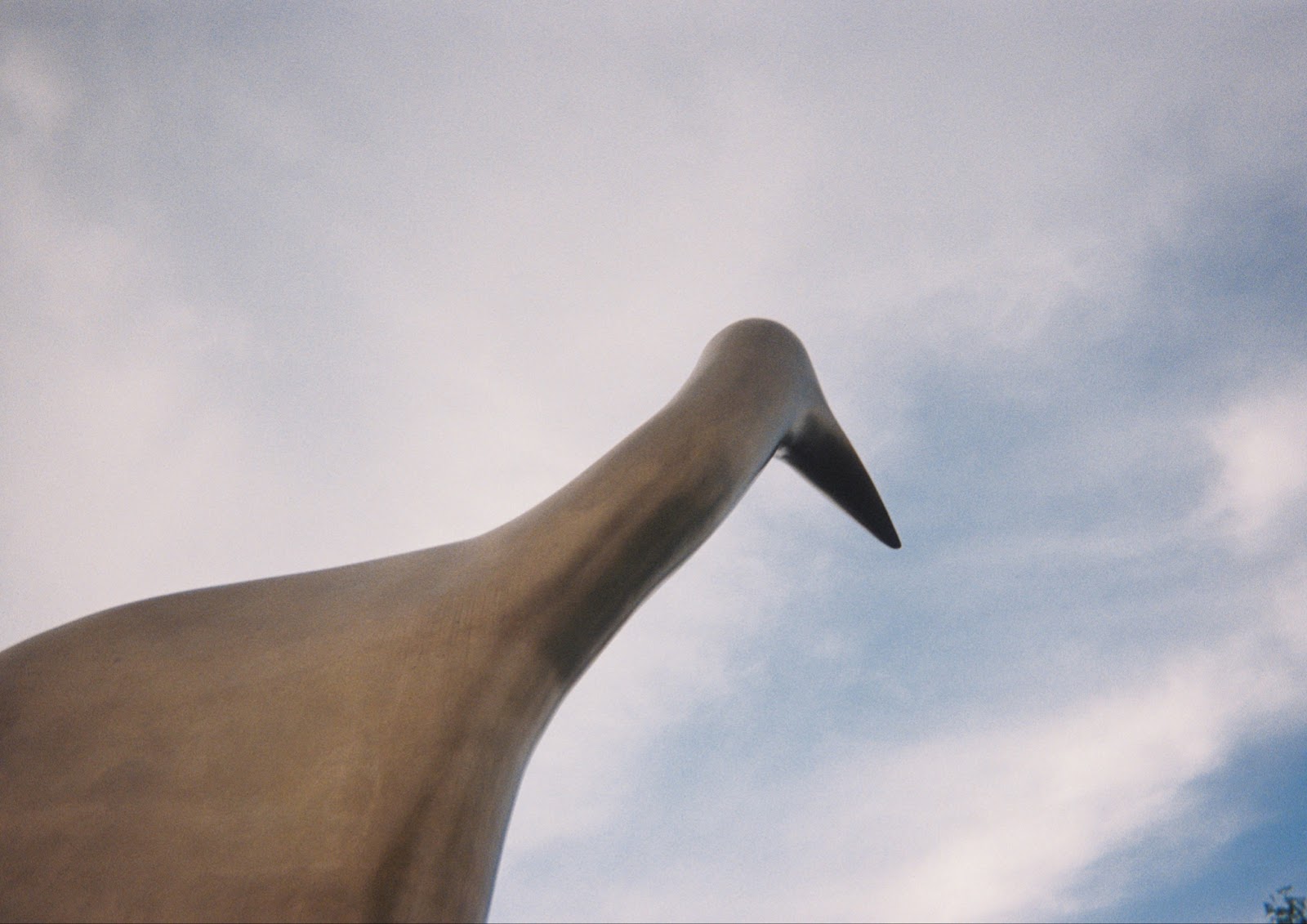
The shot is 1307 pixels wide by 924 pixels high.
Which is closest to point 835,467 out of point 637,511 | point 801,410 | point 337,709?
point 801,410

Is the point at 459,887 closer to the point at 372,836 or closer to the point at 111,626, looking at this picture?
the point at 372,836

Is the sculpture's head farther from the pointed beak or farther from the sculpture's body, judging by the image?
the sculpture's body

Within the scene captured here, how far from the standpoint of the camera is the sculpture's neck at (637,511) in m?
2.23

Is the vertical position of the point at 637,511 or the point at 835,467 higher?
the point at 835,467

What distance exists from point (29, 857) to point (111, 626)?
0.71 m

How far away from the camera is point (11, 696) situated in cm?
233

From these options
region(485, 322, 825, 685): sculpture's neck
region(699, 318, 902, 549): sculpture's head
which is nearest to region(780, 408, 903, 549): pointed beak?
region(699, 318, 902, 549): sculpture's head

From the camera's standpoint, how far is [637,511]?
237 cm

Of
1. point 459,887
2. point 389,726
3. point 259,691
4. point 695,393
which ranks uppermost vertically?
point 695,393

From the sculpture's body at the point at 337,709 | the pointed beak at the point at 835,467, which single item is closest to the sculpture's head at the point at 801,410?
the pointed beak at the point at 835,467

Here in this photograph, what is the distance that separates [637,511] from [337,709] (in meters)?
0.79

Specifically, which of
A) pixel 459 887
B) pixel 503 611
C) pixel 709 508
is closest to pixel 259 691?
pixel 503 611

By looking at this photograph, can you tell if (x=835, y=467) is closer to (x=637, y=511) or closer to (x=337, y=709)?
(x=637, y=511)

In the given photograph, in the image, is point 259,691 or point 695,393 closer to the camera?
point 259,691
